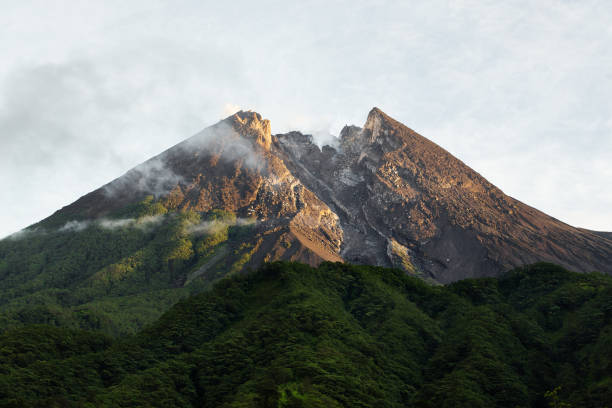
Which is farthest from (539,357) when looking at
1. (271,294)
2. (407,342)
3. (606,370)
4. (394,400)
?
(271,294)

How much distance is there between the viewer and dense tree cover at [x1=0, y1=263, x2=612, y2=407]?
74.8 m

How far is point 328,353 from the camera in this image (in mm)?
84812

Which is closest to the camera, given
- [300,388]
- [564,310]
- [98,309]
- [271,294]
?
[300,388]

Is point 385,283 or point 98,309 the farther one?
point 98,309

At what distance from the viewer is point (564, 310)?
11750 centimetres

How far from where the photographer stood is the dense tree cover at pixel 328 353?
7481cm

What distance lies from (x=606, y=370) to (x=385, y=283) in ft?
243

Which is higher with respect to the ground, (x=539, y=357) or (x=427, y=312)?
(x=427, y=312)

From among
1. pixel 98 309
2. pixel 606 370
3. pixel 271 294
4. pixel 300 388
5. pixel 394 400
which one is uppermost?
pixel 98 309

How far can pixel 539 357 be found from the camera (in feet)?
318

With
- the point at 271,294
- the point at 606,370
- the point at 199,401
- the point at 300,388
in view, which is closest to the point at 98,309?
the point at 271,294

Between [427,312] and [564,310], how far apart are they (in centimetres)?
3295

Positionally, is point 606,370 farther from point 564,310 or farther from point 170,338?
point 170,338

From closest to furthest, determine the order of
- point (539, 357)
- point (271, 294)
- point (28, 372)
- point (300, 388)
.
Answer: point (300, 388) → point (28, 372) → point (539, 357) → point (271, 294)
